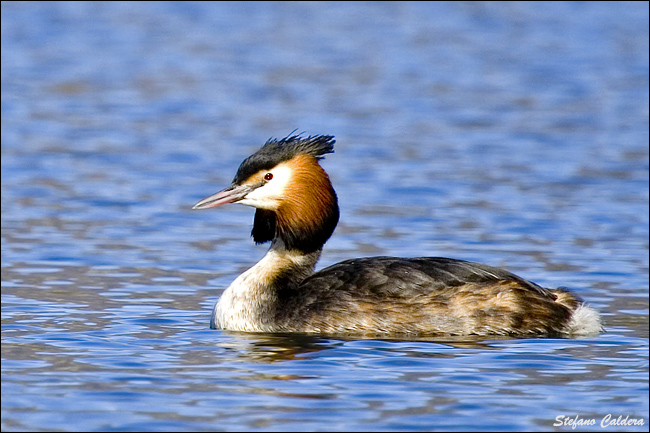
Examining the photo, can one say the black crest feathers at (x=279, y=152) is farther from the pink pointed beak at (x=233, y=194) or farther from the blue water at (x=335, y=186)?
the blue water at (x=335, y=186)

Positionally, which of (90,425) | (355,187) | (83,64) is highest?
(83,64)

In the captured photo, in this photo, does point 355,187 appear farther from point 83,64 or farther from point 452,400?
point 83,64

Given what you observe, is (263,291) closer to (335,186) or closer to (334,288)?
(334,288)

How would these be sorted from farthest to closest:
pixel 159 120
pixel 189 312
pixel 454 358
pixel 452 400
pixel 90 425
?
pixel 159 120 → pixel 189 312 → pixel 454 358 → pixel 452 400 → pixel 90 425

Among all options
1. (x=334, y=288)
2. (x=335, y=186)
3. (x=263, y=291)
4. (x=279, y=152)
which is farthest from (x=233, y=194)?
(x=335, y=186)

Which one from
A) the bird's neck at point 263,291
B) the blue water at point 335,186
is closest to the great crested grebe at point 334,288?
the bird's neck at point 263,291

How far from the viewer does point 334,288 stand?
32.3 ft

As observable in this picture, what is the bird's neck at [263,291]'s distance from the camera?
990cm

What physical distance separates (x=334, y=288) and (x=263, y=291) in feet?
1.85

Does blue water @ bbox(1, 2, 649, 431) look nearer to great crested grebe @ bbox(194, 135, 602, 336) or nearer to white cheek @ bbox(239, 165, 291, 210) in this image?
great crested grebe @ bbox(194, 135, 602, 336)

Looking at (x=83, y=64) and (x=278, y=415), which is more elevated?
(x=83, y=64)

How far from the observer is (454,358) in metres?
8.70

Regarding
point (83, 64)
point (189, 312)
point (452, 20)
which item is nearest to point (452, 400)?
point (189, 312)

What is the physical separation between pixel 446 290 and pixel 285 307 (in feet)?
3.82
